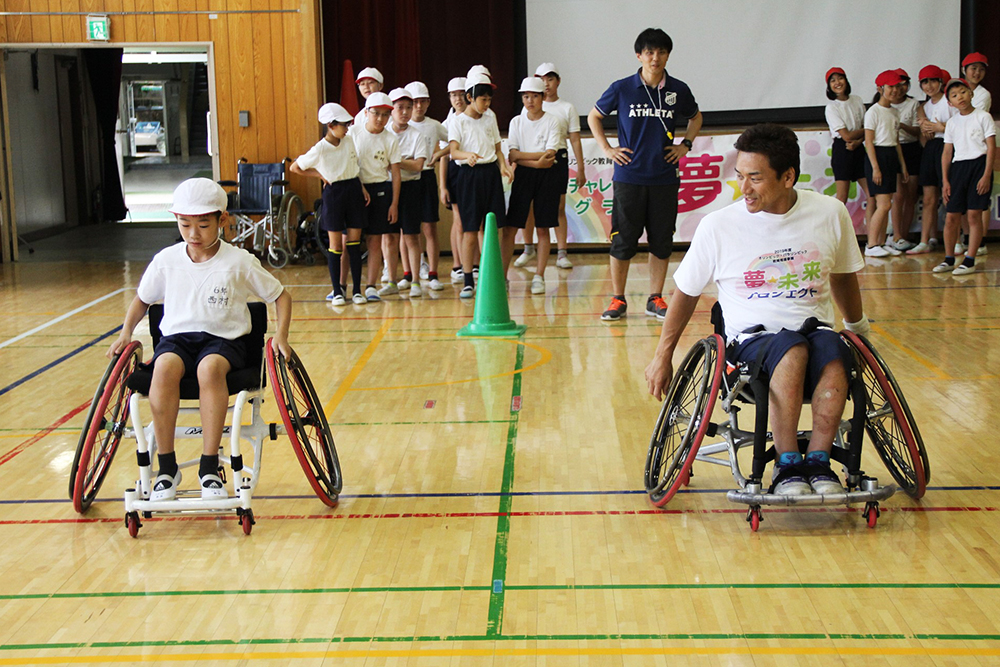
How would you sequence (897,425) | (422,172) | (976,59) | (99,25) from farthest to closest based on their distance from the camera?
(99,25) < (976,59) < (422,172) < (897,425)

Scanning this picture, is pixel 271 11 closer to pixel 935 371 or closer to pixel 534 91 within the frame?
pixel 534 91

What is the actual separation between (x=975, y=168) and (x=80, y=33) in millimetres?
7671

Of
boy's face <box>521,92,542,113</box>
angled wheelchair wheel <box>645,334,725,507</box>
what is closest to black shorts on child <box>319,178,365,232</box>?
boy's face <box>521,92,542,113</box>

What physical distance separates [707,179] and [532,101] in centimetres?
284

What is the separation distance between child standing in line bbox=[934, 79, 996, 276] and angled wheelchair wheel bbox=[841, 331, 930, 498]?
5029mm

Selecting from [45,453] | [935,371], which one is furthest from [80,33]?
[935,371]

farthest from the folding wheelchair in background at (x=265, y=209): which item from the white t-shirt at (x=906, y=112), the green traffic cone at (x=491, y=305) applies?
the white t-shirt at (x=906, y=112)

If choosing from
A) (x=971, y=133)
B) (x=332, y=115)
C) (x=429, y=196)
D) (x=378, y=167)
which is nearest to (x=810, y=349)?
(x=332, y=115)

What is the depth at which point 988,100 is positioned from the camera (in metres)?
8.55

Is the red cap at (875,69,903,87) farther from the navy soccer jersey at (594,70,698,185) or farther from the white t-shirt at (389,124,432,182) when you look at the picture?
the white t-shirt at (389,124,432,182)

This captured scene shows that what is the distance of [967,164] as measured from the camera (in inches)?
306

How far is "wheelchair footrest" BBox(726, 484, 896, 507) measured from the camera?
2.87m

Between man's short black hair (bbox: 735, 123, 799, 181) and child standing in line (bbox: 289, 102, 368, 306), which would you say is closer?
man's short black hair (bbox: 735, 123, 799, 181)

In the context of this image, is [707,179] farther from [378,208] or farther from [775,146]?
[775,146]
